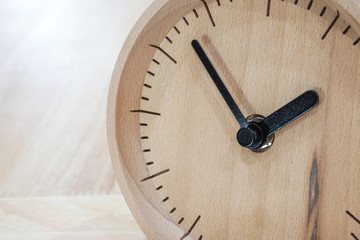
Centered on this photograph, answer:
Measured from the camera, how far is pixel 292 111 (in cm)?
51

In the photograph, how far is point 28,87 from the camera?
955mm

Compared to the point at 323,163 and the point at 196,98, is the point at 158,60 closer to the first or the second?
the point at 196,98

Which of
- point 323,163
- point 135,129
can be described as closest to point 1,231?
point 135,129

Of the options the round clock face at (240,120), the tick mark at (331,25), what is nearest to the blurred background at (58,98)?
the round clock face at (240,120)

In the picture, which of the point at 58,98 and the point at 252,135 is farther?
the point at 58,98

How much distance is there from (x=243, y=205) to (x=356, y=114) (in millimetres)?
173

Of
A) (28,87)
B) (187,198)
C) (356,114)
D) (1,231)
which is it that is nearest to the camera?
(356,114)

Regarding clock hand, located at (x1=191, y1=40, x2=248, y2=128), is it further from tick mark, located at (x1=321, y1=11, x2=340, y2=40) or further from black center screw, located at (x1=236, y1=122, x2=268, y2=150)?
tick mark, located at (x1=321, y1=11, x2=340, y2=40)

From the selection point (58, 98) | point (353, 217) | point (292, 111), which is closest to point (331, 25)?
point (292, 111)

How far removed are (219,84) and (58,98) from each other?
517 mm

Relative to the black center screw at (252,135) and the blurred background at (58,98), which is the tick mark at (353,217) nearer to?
the black center screw at (252,135)

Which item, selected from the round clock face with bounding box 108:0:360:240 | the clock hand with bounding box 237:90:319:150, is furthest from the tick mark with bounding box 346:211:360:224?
the clock hand with bounding box 237:90:319:150

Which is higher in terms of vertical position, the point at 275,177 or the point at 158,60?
the point at 158,60

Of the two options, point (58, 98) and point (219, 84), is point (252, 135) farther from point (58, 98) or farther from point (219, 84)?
point (58, 98)
